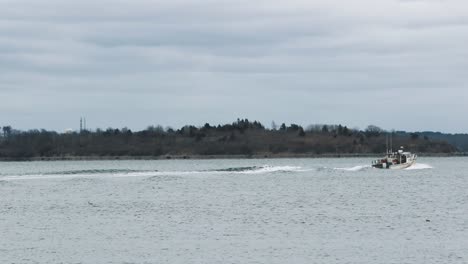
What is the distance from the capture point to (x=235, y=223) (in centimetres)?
5984

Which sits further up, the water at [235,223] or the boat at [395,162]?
the boat at [395,162]

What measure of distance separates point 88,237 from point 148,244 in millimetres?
5008

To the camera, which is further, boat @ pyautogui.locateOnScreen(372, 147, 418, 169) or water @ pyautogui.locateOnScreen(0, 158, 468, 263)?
boat @ pyautogui.locateOnScreen(372, 147, 418, 169)

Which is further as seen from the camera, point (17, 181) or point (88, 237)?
point (17, 181)

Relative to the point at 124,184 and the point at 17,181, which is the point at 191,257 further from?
the point at 17,181

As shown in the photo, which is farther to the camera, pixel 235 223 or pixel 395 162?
pixel 395 162

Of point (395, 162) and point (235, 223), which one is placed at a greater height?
point (395, 162)

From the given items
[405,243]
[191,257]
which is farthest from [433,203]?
[191,257]

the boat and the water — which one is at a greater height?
the boat

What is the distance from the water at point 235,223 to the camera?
45938 millimetres

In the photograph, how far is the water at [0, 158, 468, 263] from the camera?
45.9 metres

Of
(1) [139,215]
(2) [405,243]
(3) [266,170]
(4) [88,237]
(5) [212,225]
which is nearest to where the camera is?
(2) [405,243]

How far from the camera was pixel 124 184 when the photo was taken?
110 m

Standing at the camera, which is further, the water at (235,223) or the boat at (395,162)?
the boat at (395,162)
